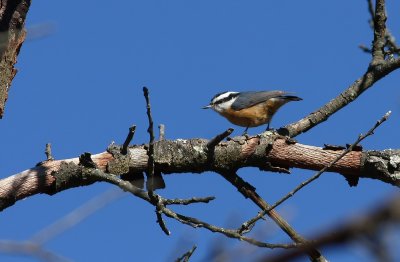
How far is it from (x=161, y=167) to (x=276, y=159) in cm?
76

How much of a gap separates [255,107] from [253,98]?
158mm

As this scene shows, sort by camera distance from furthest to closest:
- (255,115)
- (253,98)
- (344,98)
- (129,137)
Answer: (253,98) < (255,115) < (344,98) < (129,137)

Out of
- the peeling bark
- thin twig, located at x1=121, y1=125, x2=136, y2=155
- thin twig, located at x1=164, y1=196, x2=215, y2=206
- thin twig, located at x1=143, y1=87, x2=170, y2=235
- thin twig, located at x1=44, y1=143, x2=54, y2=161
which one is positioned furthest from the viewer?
thin twig, located at x1=44, y1=143, x2=54, y2=161

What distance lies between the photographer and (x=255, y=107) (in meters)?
5.98

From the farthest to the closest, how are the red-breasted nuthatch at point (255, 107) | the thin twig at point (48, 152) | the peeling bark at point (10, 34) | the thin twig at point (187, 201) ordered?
A: the red-breasted nuthatch at point (255, 107), the thin twig at point (48, 152), the peeling bark at point (10, 34), the thin twig at point (187, 201)

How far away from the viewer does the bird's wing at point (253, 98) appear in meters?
6.02

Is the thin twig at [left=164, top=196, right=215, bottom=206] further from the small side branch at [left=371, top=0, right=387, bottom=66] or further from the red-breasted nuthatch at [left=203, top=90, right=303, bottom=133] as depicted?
the red-breasted nuthatch at [left=203, top=90, right=303, bottom=133]

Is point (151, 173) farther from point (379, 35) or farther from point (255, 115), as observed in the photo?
point (255, 115)

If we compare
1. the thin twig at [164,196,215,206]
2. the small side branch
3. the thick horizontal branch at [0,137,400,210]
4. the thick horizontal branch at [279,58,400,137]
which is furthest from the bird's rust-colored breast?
the thin twig at [164,196,215,206]

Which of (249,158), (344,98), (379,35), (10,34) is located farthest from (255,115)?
(10,34)

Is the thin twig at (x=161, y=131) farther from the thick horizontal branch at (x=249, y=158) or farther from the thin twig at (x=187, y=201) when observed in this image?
the thin twig at (x=187, y=201)

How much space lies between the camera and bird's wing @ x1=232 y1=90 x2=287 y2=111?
6.02m

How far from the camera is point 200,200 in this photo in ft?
8.89

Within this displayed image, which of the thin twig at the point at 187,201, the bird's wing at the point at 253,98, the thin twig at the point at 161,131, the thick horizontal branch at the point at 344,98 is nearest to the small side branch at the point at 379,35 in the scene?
Answer: the thick horizontal branch at the point at 344,98
